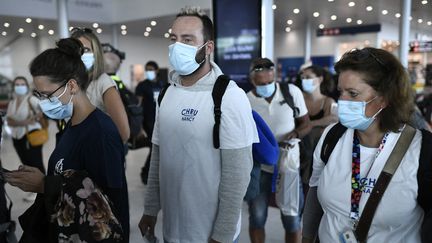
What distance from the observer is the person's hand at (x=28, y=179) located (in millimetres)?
1497

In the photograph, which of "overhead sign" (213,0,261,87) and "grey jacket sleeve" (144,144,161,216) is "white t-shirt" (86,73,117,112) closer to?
"grey jacket sleeve" (144,144,161,216)

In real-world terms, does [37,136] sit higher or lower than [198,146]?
lower

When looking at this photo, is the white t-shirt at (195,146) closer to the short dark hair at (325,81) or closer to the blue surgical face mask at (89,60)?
the blue surgical face mask at (89,60)

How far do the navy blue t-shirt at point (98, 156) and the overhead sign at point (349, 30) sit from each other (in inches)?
627

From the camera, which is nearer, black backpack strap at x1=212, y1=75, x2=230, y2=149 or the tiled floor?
black backpack strap at x1=212, y1=75, x2=230, y2=149

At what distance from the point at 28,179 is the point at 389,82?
1439 mm

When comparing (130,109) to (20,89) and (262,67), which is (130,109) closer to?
(262,67)

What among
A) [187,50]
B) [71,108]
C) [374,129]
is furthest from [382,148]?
[71,108]

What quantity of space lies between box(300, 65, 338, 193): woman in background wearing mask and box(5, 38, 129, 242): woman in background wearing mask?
2.41 metres

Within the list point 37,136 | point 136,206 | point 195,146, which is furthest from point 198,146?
point 37,136

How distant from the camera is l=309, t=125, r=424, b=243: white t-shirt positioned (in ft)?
4.66

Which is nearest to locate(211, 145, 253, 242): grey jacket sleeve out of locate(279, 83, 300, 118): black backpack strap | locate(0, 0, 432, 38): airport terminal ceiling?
locate(279, 83, 300, 118): black backpack strap

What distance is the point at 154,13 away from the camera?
12.0m

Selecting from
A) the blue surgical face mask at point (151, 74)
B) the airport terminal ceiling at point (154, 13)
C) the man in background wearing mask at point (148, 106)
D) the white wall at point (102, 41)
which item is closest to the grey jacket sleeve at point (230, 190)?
the man in background wearing mask at point (148, 106)
